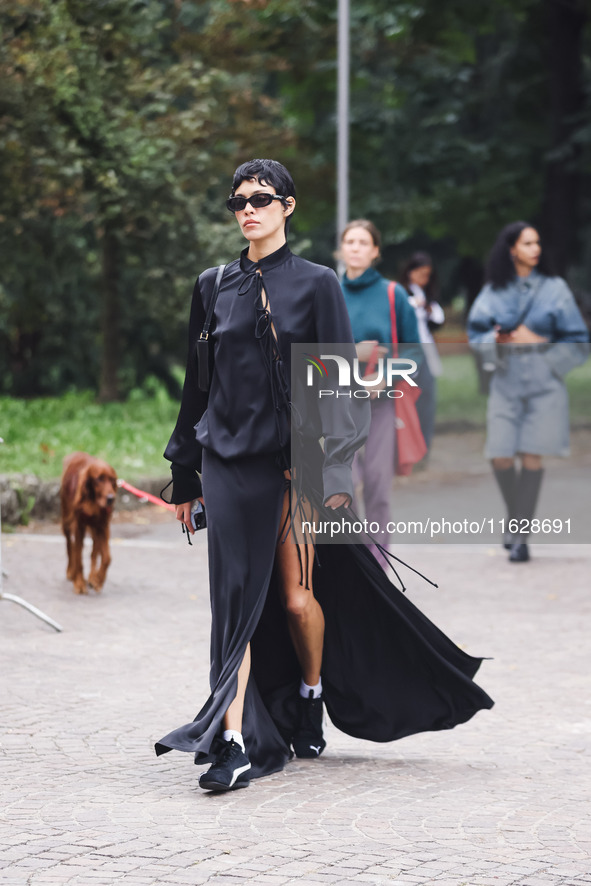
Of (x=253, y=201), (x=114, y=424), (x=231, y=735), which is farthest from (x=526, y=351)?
(x=114, y=424)

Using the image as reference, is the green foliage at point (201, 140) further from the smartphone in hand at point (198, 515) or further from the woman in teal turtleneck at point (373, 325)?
the smartphone in hand at point (198, 515)

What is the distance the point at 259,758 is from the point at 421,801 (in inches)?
22.1

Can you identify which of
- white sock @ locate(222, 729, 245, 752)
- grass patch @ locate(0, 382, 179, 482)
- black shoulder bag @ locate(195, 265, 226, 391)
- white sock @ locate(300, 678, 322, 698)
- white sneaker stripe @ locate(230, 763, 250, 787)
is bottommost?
white sneaker stripe @ locate(230, 763, 250, 787)

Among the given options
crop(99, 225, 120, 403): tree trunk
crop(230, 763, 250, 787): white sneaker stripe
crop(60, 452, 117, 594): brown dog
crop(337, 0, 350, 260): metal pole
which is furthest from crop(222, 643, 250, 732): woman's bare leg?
crop(99, 225, 120, 403): tree trunk

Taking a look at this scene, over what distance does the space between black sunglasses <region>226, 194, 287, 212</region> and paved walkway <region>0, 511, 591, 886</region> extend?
1881 mm

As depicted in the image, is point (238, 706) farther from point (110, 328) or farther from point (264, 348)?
point (110, 328)

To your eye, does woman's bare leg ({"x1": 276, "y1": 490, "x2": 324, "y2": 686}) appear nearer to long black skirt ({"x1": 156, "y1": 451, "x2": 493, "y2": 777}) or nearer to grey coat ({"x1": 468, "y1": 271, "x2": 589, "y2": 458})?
long black skirt ({"x1": 156, "y1": 451, "x2": 493, "y2": 777})

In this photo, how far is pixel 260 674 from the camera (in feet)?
17.9

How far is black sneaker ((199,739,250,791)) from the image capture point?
489 centimetres

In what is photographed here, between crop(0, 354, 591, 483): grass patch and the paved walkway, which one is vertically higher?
crop(0, 354, 591, 483): grass patch

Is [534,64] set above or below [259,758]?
above

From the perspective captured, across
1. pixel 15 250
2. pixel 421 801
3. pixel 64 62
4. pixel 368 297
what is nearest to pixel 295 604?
pixel 421 801

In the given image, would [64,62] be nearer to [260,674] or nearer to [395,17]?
[395,17]

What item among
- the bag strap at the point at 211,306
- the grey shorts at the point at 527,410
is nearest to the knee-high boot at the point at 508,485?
the grey shorts at the point at 527,410
